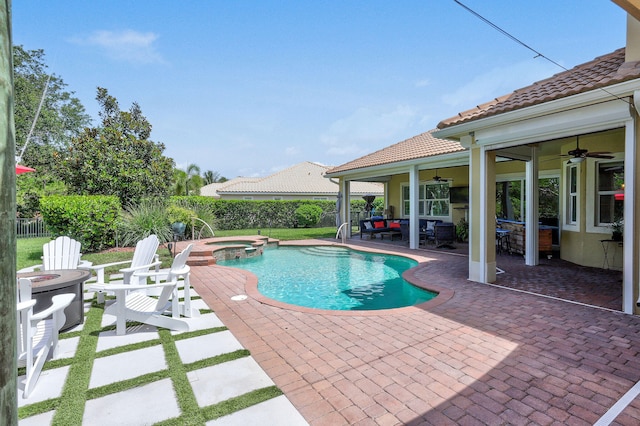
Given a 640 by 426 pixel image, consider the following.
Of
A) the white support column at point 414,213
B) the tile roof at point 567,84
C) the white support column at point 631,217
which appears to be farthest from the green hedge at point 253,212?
the white support column at point 631,217

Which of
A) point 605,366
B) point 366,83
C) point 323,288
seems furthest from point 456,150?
point 605,366

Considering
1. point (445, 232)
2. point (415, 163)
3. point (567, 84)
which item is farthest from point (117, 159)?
point (567, 84)

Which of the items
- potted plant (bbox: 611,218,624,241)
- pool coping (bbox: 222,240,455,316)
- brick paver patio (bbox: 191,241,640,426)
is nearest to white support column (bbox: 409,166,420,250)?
pool coping (bbox: 222,240,455,316)

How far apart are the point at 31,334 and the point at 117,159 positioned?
1310 centimetres

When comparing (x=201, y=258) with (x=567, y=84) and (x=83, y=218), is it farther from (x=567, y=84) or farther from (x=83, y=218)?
(x=567, y=84)

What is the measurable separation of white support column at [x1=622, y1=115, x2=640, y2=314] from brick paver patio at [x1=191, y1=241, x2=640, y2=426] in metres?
0.45

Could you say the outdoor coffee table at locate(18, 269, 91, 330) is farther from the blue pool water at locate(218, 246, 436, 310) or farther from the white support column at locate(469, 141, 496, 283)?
the white support column at locate(469, 141, 496, 283)

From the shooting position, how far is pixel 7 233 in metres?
0.91

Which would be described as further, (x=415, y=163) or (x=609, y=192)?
(x=415, y=163)

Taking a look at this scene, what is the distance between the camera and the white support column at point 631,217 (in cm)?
491

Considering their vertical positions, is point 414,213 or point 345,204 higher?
point 345,204

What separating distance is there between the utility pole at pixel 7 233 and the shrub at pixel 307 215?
21942mm

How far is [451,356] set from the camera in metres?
3.74

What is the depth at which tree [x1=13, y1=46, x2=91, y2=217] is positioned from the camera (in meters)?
20.3
